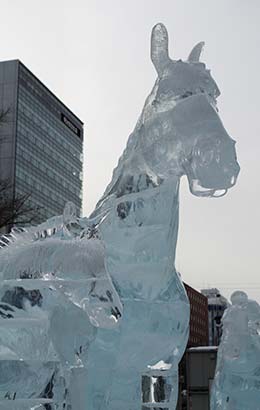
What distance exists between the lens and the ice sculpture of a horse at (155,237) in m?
3.47

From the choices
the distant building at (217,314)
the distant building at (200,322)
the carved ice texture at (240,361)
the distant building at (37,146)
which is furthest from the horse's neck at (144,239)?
the distant building at (200,322)

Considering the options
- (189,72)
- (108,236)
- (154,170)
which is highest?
(189,72)

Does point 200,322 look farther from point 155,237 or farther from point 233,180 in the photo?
point 233,180

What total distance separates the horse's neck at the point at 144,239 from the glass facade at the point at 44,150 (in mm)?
27040

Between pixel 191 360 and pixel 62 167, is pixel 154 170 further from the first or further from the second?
pixel 62 167

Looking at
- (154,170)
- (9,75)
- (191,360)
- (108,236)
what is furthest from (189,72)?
(9,75)

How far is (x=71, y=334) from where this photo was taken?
3.13 metres

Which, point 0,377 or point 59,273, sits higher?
point 59,273

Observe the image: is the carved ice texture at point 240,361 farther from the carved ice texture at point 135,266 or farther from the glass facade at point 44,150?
the glass facade at point 44,150

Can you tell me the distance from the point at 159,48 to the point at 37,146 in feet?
98.6

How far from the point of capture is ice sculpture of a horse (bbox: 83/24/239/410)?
3.47m

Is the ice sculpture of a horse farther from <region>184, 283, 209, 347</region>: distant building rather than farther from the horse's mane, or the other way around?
<region>184, 283, 209, 347</region>: distant building

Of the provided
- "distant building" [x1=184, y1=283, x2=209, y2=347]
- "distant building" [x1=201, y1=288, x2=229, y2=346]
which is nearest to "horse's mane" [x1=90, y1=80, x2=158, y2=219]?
"distant building" [x1=201, y1=288, x2=229, y2=346]

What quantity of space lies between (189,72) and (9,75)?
31982 millimetres
